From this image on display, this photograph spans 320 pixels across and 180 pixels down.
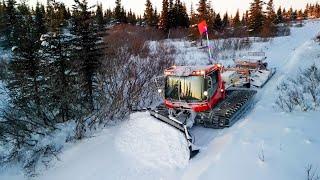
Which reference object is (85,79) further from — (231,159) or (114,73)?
(231,159)

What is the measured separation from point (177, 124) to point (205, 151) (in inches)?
67.3

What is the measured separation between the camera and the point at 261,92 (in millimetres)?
17500

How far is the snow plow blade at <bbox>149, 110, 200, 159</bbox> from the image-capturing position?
1131cm

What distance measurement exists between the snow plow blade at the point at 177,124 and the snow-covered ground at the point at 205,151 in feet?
0.62

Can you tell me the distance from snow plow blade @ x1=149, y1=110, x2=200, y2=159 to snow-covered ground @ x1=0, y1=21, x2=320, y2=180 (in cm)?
19

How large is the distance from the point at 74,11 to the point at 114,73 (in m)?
3.80

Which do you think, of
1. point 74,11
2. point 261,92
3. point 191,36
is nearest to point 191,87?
point 261,92

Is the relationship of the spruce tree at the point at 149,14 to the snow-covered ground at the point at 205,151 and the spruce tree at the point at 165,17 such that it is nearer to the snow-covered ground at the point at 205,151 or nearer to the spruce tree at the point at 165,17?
the spruce tree at the point at 165,17

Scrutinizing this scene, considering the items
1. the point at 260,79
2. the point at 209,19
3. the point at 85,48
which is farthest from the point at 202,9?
the point at 85,48

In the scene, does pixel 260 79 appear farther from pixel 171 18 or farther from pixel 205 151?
pixel 171 18

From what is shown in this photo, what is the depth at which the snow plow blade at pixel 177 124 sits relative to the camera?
1131 centimetres

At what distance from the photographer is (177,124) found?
12789 millimetres

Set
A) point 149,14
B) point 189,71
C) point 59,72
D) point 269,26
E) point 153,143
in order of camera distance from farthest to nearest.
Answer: point 149,14 < point 269,26 < point 59,72 < point 189,71 < point 153,143

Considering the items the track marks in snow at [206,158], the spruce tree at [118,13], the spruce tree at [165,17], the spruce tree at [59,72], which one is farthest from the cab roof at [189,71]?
the spruce tree at [118,13]
